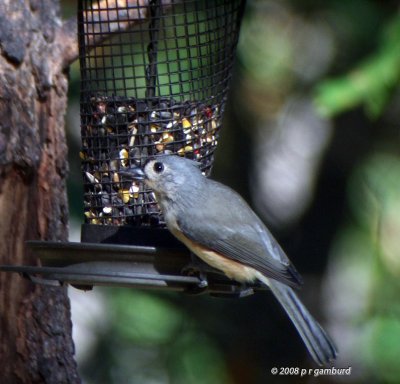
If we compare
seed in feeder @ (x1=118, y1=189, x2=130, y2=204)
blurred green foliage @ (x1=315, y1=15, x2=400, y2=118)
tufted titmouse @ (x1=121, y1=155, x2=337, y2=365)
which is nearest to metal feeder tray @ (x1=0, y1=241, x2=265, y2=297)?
tufted titmouse @ (x1=121, y1=155, x2=337, y2=365)

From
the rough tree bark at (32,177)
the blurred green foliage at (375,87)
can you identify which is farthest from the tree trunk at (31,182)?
the blurred green foliage at (375,87)

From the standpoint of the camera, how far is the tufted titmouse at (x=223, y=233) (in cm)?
397

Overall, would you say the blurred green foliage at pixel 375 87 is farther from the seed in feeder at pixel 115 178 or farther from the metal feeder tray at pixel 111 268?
the metal feeder tray at pixel 111 268

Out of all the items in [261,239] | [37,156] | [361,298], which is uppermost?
[37,156]

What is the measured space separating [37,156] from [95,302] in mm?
2681

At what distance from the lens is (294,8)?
6.50m

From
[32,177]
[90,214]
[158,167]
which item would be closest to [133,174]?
[158,167]

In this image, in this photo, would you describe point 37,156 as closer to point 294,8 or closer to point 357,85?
point 357,85

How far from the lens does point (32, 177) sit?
450 centimetres

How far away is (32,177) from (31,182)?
26mm

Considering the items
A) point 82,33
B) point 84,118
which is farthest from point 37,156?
point 82,33

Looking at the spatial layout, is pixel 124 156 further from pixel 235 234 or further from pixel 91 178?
pixel 235 234

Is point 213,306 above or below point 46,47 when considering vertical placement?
below

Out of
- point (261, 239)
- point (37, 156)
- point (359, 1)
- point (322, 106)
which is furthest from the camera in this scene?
point (359, 1)
